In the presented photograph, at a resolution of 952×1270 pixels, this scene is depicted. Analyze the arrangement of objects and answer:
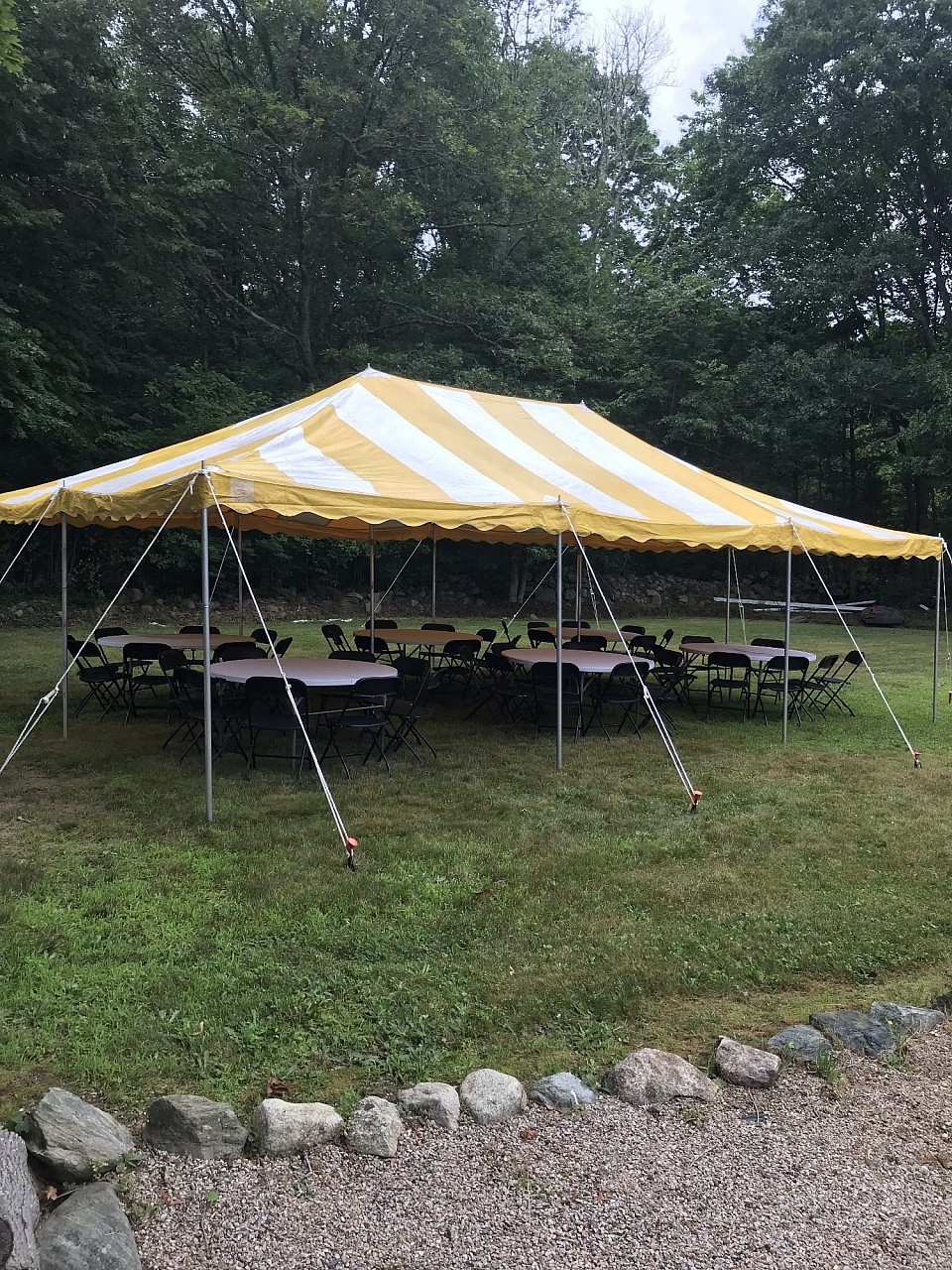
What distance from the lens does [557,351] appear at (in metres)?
18.9

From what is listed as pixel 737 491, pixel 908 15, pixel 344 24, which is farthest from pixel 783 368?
pixel 737 491

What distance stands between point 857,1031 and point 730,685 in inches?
228

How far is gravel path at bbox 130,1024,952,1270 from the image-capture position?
6.59ft

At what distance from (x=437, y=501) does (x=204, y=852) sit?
2.60m

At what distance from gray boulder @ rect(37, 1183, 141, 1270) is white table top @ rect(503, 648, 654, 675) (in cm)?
523

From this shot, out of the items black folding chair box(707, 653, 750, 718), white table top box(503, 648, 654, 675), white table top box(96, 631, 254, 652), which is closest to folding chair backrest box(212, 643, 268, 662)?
white table top box(96, 631, 254, 652)

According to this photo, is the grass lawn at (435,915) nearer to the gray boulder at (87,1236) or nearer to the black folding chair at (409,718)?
the black folding chair at (409,718)

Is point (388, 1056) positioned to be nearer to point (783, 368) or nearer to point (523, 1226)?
point (523, 1226)

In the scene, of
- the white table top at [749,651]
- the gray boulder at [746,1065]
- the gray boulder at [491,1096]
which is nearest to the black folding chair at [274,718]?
the gray boulder at [491,1096]

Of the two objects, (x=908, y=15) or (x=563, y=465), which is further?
(x=908, y=15)

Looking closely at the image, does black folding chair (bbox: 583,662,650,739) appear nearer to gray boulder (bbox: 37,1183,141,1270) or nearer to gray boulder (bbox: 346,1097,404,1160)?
gray boulder (bbox: 346,1097,404,1160)

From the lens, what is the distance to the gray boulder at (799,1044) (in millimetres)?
2834

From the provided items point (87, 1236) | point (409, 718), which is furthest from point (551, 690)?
point (87, 1236)

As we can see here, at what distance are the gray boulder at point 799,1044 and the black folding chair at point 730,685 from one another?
5.30m
